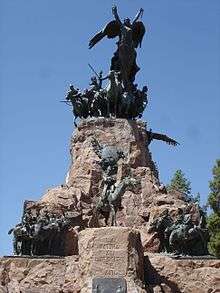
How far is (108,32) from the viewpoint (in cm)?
3028

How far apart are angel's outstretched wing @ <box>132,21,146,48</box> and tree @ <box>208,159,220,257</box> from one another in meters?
10.9

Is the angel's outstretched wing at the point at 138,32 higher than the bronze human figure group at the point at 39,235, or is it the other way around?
the angel's outstretched wing at the point at 138,32

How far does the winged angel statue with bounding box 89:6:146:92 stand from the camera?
2962 centimetres

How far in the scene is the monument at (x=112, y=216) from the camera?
17.8 meters

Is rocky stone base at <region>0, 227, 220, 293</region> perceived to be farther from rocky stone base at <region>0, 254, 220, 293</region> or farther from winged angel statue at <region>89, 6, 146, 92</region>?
winged angel statue at <region>89, 6, 146, 92</region>

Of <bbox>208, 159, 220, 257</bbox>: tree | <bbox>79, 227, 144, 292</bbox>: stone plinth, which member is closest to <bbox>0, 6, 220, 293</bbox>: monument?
<bbox>79, 227, 144, 292</bbox>: stone plinth

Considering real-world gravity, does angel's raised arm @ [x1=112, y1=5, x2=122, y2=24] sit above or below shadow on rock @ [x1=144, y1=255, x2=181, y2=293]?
above

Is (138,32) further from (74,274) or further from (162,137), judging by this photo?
(74,274)

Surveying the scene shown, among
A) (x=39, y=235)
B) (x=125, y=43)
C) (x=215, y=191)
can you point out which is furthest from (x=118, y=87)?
(x=215, y=191)

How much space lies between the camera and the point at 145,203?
2383cm

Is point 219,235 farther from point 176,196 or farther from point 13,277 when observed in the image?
point 13,277

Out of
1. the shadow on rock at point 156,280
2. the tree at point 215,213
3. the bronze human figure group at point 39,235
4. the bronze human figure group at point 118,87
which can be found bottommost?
the shadow on rock at point 156,280

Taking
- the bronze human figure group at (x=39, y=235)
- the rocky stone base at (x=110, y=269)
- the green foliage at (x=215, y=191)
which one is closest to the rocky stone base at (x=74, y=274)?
the rocky stone base at (x=110, y=269)

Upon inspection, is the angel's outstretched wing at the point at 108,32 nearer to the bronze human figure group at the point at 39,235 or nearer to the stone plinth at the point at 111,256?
the bronze human figure group at the point at 39,235
